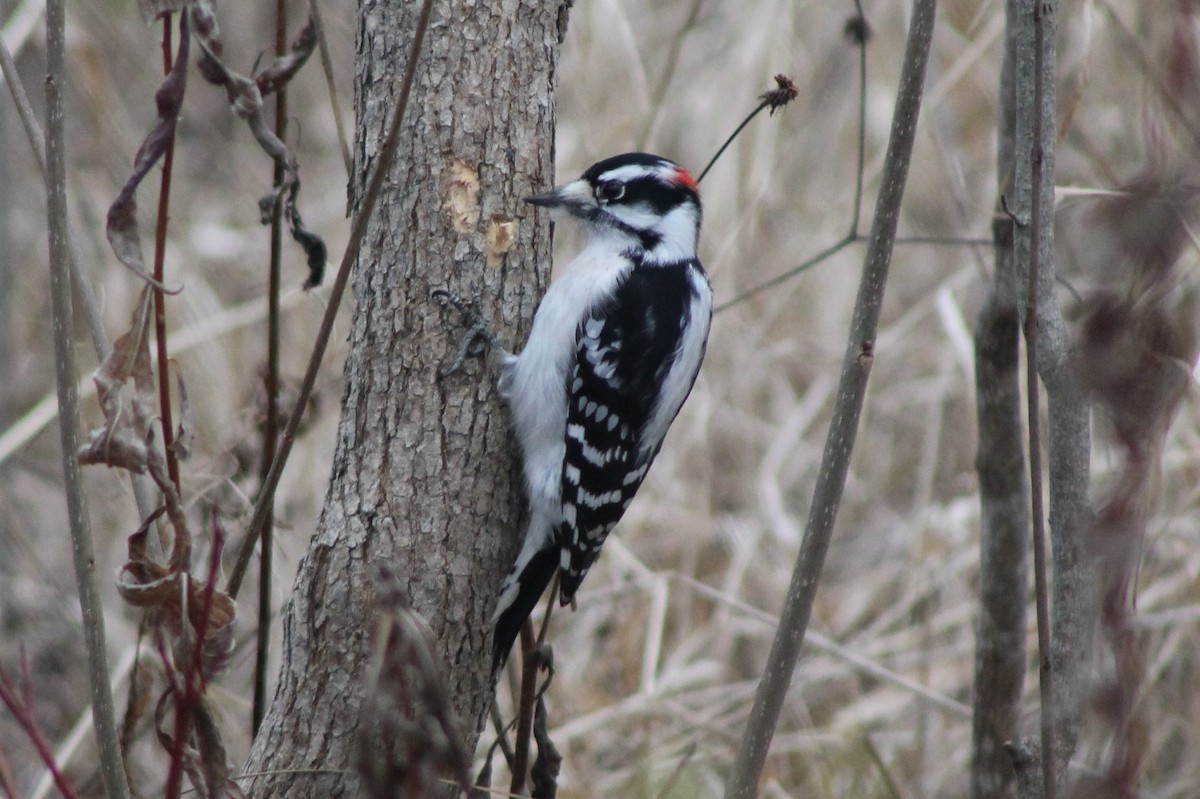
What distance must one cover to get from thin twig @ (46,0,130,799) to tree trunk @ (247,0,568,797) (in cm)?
61

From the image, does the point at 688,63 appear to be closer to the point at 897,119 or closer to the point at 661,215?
the point at 661,215

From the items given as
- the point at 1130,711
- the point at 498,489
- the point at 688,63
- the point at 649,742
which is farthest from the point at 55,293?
the point at 688,63

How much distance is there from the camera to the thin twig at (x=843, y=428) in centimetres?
192

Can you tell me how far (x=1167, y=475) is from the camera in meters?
4.61

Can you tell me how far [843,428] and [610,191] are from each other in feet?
5.27

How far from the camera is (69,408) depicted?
1.72 metres

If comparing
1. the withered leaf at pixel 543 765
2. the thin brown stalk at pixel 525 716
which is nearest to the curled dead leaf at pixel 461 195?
the thin brown stalk at pixel 525 716

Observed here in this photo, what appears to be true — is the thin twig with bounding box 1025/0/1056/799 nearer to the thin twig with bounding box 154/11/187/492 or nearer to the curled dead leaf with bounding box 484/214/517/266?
the curled dead leaf with bounding box 484/214/517/266

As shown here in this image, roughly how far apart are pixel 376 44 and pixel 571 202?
2.09ft

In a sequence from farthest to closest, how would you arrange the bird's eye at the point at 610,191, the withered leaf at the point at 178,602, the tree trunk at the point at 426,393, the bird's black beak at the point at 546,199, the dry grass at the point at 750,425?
the dry grass at the point at 750,425 → the bird's eye at the point at 610,191 → the bird's black beak at the point at 546,199 → the tree trunk at the point at 426,393 → the withered leaf at the point at 178,602

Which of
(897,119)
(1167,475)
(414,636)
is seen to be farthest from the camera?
(1167,475)

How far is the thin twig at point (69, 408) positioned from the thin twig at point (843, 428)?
97cm

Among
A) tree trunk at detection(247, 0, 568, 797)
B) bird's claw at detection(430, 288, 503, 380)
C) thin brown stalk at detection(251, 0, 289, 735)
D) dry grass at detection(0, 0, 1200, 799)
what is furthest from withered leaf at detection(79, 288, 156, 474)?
dry grass at detection(0, 0, 1200, 799)

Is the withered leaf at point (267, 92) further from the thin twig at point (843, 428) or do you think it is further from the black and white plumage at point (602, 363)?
the thin twig at point (843, 428)
